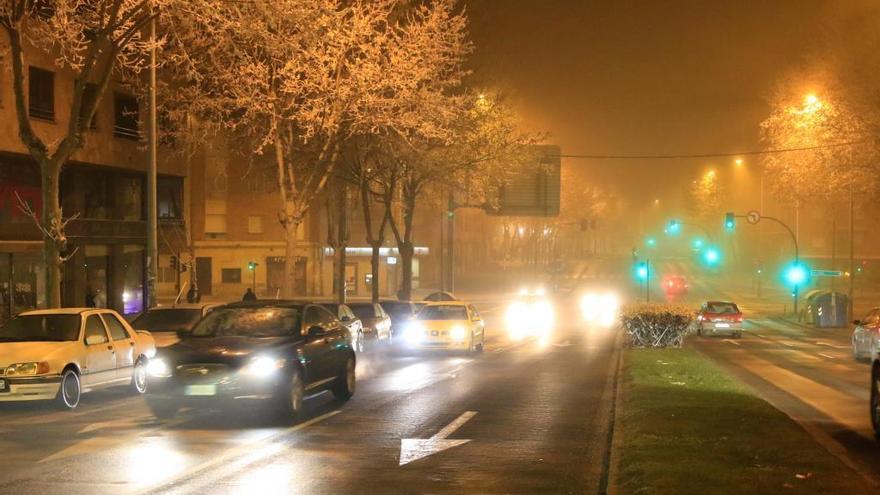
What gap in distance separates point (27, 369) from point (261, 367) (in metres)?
3.92

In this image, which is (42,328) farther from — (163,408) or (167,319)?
(167,319)

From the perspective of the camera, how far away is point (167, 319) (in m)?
21.2

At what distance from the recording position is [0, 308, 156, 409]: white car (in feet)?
46.8

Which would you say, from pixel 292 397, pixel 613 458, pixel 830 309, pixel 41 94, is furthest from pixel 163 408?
pixel 830 309

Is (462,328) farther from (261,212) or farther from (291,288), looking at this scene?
(261,212)

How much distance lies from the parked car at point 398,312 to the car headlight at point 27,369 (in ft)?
57.8

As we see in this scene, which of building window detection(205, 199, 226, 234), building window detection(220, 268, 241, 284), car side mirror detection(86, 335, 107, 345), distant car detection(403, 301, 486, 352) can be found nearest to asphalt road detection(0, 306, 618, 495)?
car side mirror detection(86, 335, 107, 345)

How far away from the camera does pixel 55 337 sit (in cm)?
1551

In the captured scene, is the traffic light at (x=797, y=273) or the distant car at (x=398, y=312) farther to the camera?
the traffic light at (x=797, y=273)

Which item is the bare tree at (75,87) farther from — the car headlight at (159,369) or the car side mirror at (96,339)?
the car headlight at (159,369)

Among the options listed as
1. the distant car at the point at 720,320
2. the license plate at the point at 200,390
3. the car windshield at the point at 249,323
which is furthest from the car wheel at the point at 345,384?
the distant car at the point at 720,320

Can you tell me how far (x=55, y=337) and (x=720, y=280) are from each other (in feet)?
311

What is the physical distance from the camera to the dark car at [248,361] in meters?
12.9

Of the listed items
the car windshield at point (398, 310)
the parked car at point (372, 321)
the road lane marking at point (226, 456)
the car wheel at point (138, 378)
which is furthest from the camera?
the car windshield at point (398, 310)
